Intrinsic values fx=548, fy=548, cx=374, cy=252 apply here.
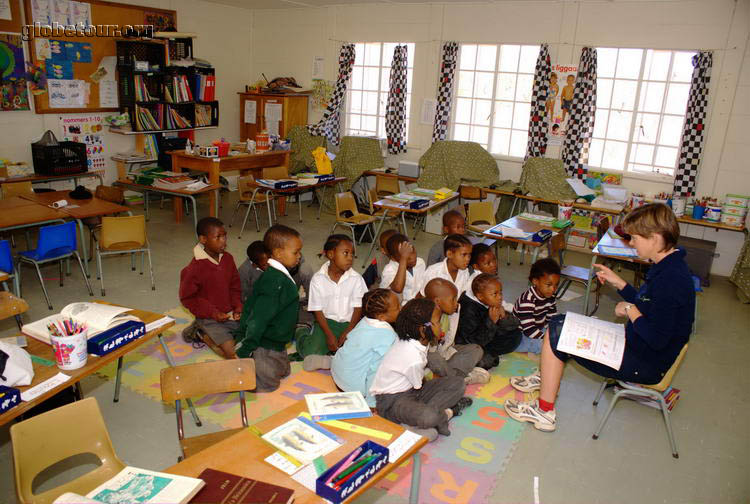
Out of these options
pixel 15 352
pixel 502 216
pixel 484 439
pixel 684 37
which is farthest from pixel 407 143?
pixel 15 352

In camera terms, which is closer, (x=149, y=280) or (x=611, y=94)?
(x=149, y=280)

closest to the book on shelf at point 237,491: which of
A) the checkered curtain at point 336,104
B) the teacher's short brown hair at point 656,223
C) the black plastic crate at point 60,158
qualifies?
the teacher's short brown hair at point 656,223

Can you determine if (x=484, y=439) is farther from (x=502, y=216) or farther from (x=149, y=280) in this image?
(x=502, y=216)

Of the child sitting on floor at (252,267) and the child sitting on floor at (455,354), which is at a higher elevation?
the child sitting on floor at (252,267)

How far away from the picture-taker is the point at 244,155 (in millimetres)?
8102

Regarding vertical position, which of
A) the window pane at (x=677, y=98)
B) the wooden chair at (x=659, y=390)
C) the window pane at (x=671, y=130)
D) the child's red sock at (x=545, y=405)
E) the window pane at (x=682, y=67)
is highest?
the window pane at (x=682, y=67)

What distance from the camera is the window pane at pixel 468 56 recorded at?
Result: 821cm

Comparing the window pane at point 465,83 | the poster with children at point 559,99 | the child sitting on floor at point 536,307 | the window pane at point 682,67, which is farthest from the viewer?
the window pane at point 465,83

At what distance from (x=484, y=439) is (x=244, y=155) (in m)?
6.03

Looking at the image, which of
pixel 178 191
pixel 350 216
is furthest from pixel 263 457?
pixel 178 191

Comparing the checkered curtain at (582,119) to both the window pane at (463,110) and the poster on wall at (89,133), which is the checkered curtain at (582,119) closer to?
the window pane at (463,110)

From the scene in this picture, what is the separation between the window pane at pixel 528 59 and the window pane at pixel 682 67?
1.76 metres

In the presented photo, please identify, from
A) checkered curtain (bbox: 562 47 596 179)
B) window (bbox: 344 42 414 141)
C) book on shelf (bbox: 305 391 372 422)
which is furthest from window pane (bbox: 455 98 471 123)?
book on shelf (bbox: 305 391 372 422)

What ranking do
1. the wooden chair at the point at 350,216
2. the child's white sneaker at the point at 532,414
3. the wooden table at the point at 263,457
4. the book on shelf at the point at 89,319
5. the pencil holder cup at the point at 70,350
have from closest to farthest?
the wooden table at the point at 263,457
the pencil holder cup at the point at 70,350
the book on shelf at the point at 89,319
the child's white sneaker at the point at 532,414
the wooden chair at the point at 350,216
